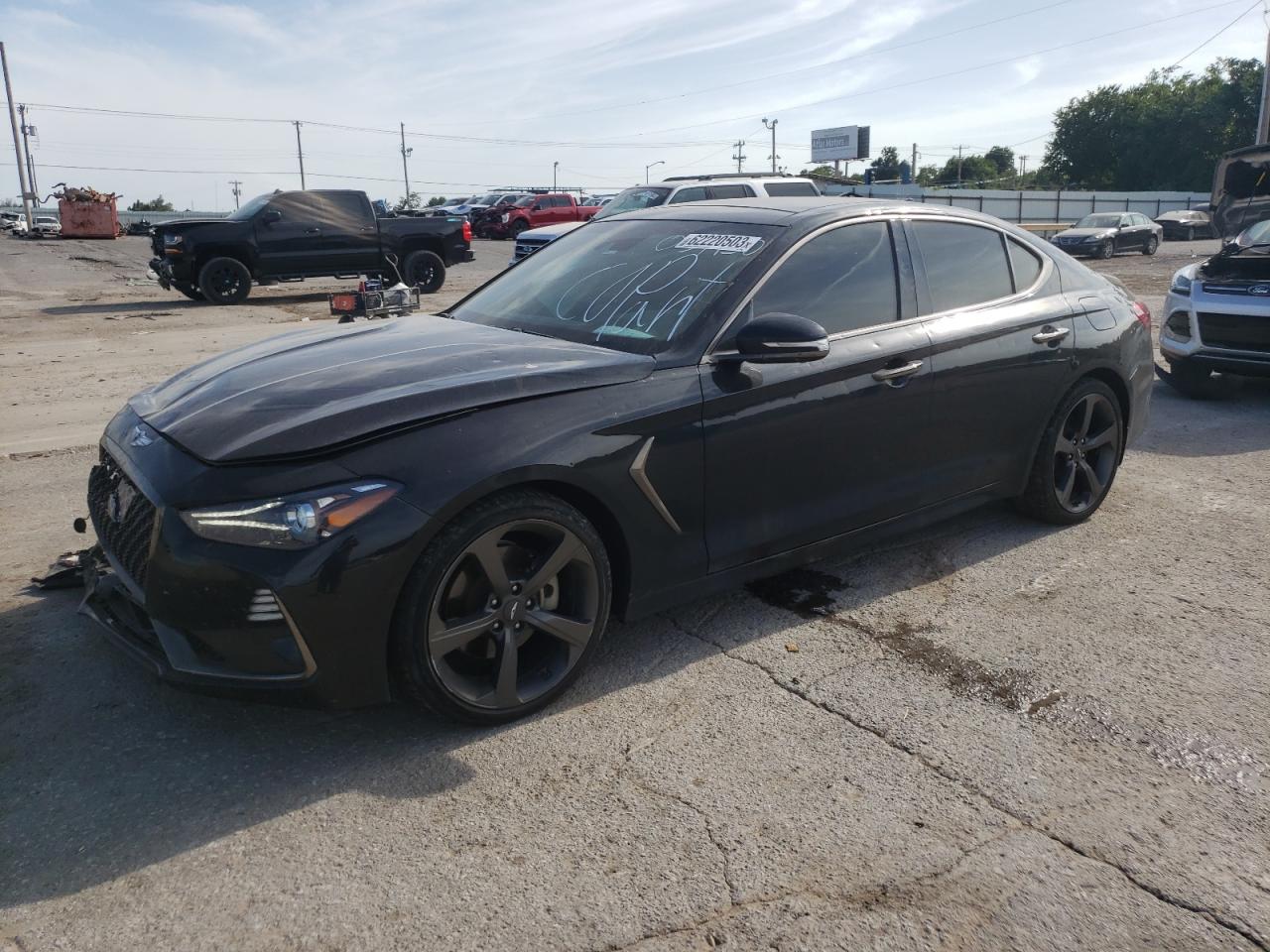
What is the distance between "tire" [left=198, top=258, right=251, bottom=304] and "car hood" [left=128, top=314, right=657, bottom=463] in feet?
43.8

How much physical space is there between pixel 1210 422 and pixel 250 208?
1457cm

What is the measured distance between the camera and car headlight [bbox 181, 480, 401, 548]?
2.74m

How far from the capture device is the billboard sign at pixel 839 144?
8069cm

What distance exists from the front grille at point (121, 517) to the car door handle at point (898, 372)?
2.66m

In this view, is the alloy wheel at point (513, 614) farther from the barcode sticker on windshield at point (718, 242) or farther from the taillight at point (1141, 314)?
the taillight at point (1141, 314)

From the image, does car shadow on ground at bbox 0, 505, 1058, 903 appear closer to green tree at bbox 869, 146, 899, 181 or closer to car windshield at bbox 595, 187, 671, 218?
car windshield at bbox 595, 187, 671, 218

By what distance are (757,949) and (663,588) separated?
1.41 metres

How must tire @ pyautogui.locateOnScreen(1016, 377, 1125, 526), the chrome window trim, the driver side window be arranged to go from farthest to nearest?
tire @ pyautogui.locateOnScreen(1016, 377, 1125, 526), the driver side window, the chrome window trim

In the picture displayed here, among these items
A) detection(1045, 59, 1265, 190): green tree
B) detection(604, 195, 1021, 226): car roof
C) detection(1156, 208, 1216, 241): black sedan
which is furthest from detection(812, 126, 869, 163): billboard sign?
detection(604, 195, 1021, 226): car roof

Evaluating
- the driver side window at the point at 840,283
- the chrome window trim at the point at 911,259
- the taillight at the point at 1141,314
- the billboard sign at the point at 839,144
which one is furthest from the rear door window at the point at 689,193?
the billboard sign at the point at 839,144

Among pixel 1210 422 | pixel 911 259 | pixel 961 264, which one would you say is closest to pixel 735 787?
pixel 911 259

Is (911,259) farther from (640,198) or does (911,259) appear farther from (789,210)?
(640,198)

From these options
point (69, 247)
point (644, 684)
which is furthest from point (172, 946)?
point (69, 247)

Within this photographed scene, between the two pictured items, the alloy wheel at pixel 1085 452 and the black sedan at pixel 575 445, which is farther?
the alloy wheel at pixel 1085 452
